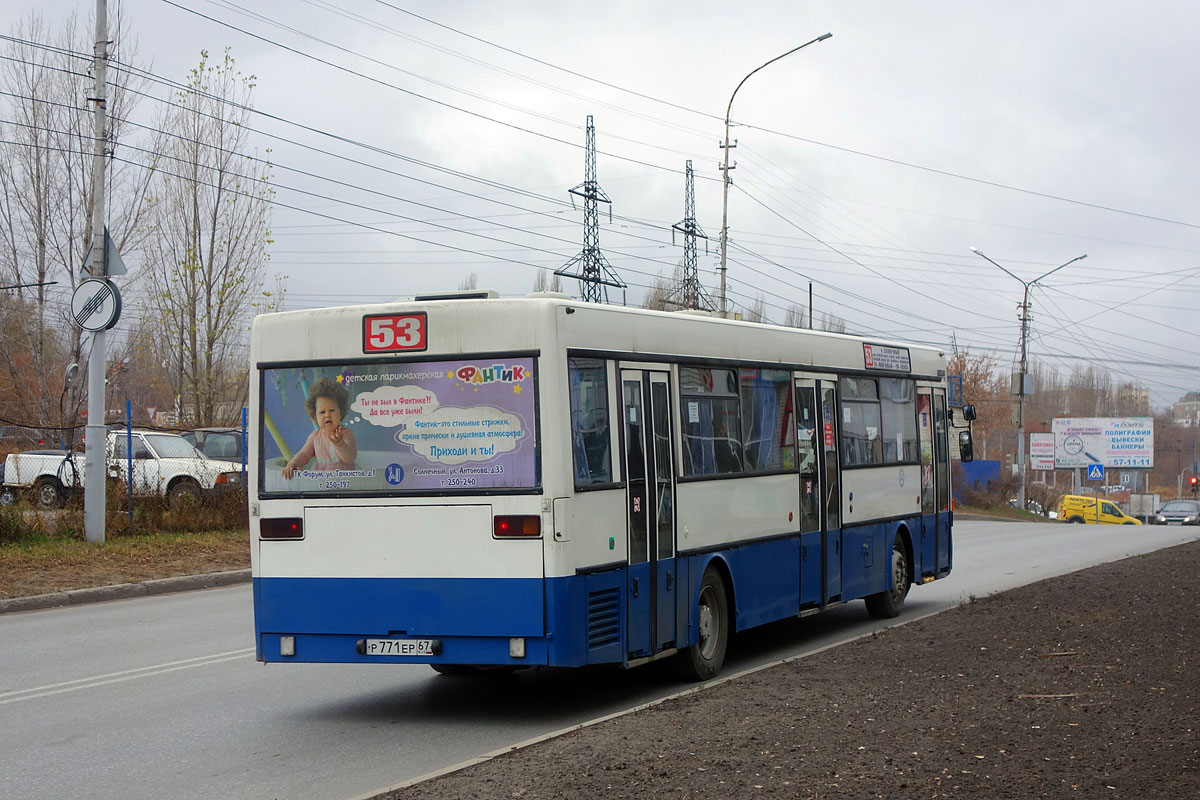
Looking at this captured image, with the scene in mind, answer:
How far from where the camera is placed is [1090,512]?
66688mm

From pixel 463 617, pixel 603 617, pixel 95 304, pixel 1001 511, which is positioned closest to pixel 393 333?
pixel 463 617

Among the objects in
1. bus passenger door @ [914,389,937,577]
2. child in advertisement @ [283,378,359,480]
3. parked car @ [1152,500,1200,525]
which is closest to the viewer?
child in advertisement @ [283,378,359,480]

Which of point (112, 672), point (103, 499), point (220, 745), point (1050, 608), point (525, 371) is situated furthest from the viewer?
point (103, 499)

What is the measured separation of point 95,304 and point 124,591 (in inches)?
177

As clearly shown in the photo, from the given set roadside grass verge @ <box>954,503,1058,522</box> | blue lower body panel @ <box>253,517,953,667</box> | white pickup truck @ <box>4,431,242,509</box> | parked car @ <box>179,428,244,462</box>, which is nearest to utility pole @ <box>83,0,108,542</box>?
white pickup truck @ <box>4,431,242,509</box>

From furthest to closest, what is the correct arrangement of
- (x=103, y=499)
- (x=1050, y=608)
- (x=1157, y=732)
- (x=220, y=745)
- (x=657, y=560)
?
(x=103, y=499)
(x=1050, y=608)
(x=657, y=560)
(x=220, y=745)
(x=1157, y=732)

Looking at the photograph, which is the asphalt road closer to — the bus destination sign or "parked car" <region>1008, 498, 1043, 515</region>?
the bus destination sign

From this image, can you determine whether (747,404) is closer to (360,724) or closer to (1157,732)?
(360,724)

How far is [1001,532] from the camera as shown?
37594 mm

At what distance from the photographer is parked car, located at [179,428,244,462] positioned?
85.1ft

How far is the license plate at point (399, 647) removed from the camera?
892cm

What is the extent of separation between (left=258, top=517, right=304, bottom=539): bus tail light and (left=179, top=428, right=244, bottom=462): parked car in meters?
17.1

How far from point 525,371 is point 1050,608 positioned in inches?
274

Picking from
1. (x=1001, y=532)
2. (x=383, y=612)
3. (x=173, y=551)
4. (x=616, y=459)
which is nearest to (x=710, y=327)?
(x=616, y=459)
